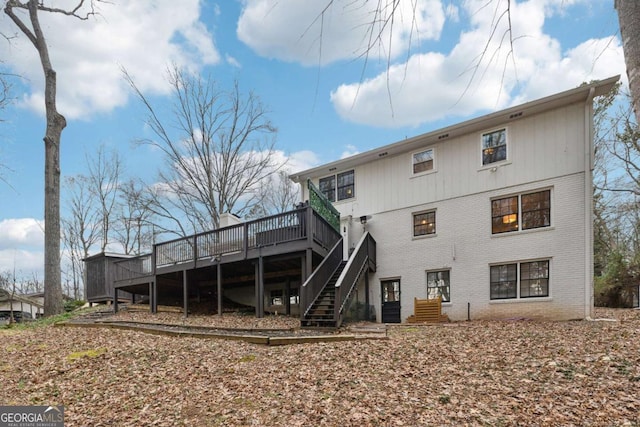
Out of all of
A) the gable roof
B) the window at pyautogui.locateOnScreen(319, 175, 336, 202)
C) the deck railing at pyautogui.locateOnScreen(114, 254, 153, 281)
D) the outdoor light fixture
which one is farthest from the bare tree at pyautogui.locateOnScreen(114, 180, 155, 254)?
the outdoor light fixture

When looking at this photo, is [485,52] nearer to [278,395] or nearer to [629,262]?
[278,395]

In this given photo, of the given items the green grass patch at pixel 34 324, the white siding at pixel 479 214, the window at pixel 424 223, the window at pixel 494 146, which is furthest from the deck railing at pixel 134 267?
the window at pixel 494 146

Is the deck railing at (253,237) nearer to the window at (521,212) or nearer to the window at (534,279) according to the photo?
the window at (521,212)

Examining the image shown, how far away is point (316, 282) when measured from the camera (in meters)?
10.0

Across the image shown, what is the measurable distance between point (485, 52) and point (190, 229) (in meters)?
24.3

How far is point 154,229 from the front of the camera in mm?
25219

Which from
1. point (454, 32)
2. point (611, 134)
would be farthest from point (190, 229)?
point (611, 134)

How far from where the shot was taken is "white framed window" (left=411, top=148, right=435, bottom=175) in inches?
518

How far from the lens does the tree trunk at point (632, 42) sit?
2.19m

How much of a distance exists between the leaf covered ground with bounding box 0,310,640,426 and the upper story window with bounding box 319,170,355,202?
329 inches

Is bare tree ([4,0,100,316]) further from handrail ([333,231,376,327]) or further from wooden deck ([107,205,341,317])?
handrail ([333,231,376,327])

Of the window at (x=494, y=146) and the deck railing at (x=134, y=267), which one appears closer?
the window at (x=494, y=146)

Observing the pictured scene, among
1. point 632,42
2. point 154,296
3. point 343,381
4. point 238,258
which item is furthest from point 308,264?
point 632,42

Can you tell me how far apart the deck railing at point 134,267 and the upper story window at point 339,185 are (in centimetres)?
811
